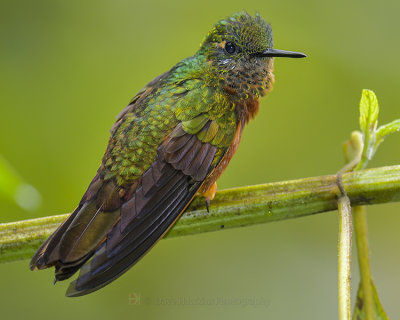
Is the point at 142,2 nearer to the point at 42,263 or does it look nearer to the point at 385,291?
the point at 385,291

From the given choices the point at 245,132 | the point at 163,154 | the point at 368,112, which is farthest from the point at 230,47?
the point at 245,132

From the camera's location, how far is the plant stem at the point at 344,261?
139 centimetres

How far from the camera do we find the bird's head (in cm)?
263

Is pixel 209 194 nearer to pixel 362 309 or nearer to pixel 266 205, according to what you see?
pixel 266 205

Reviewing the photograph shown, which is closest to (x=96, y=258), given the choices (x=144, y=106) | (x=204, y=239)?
(x=144, y=106)

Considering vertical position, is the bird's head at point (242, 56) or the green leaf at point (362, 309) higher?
the bird's head at point (242, 56)

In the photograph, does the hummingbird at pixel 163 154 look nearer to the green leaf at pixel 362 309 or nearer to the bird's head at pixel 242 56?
the bird's head at pixel 242 56

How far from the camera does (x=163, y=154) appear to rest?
7.43ft

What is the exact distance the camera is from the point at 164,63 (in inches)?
178

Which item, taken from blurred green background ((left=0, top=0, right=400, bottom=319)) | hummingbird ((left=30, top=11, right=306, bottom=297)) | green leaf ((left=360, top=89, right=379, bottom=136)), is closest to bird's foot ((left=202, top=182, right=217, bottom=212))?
hummingbird ((left=30, top=11, right=306, bottom=297))

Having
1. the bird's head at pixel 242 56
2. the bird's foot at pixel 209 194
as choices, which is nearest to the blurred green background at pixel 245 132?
the bird's head at pixel 242 56

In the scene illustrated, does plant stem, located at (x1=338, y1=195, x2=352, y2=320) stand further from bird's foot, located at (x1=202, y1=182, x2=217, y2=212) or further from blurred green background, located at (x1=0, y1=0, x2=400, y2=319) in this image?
blurred green background, located at (x1=0, y1=0, x2=400, y2=319)

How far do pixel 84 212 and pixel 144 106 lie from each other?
2.20ft

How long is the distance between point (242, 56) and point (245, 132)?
1677 mm
